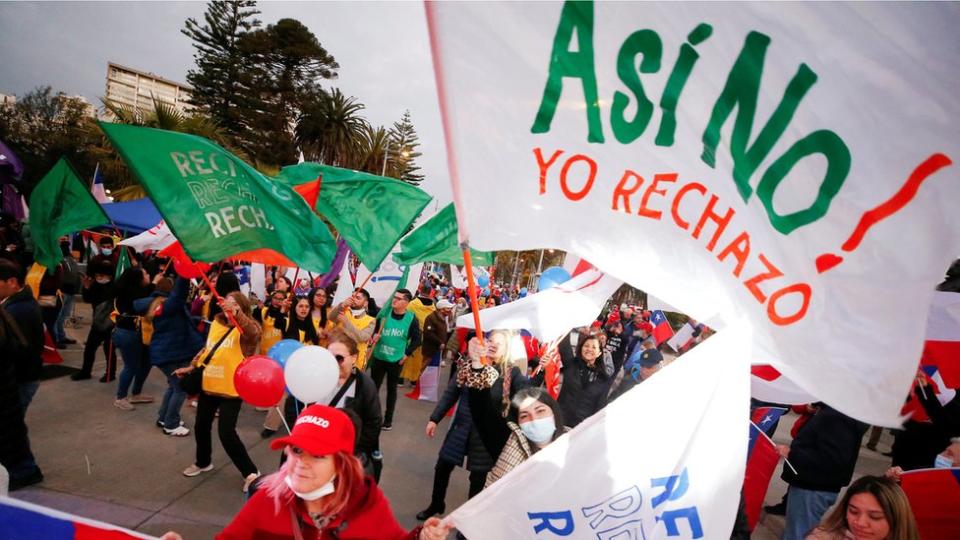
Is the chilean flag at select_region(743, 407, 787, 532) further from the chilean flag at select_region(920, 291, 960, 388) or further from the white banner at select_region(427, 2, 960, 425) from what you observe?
the white banner at select_region(427, 2, 960, 425)

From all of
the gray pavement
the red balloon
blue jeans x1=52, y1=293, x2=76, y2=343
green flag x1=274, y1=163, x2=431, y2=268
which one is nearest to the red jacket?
the red balloon

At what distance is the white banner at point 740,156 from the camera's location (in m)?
1.44

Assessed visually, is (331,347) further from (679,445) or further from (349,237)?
(679,445)

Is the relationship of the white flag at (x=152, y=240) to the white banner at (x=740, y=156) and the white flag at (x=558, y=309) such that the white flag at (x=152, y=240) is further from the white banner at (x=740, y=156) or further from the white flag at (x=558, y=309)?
the white banner at (x=740, y=156)

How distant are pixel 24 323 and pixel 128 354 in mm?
2215

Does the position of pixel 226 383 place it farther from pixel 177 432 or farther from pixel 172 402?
pixel 177 432

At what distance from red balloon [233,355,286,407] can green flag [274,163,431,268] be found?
1.34m

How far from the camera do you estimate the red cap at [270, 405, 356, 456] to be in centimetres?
197

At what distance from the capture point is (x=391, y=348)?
20.0 feet

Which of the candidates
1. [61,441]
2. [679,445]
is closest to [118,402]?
[61,441]

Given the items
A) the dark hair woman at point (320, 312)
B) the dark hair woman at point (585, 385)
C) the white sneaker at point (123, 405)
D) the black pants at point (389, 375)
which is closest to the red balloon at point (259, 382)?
the dark hair woman at point (320, 312)

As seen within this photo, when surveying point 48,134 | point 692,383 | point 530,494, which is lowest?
point 530,494

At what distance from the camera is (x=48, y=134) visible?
2747 centimetres

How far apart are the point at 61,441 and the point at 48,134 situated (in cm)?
3256
